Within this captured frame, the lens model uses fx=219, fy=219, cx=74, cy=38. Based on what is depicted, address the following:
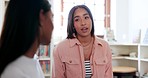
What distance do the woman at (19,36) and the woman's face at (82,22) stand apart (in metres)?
1.04

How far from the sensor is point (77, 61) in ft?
6.14

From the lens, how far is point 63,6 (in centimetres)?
469

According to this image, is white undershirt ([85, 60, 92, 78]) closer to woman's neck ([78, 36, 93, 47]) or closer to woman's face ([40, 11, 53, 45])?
woman's neck ([78, 36, 93, 47])

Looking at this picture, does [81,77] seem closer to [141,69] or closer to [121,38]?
[141,69]

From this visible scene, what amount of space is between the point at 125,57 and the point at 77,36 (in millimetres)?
2550

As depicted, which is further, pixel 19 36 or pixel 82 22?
pixel 82 22

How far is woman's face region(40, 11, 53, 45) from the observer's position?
0.88 metres

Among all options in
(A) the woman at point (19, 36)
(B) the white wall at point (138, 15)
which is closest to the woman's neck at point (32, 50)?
(A) the woman at point (19, 36)

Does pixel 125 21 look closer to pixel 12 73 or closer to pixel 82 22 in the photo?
pixel 82 22

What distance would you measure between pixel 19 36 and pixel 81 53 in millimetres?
1120

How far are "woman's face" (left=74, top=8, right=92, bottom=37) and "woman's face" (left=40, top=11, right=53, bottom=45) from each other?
98 cm

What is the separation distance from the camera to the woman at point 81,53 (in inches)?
73.0

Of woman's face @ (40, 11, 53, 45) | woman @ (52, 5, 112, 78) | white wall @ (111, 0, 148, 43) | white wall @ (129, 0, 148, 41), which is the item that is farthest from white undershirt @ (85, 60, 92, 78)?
white wall @ (111, 0, 148, 43)

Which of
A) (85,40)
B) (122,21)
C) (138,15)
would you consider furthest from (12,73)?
(122,21)
